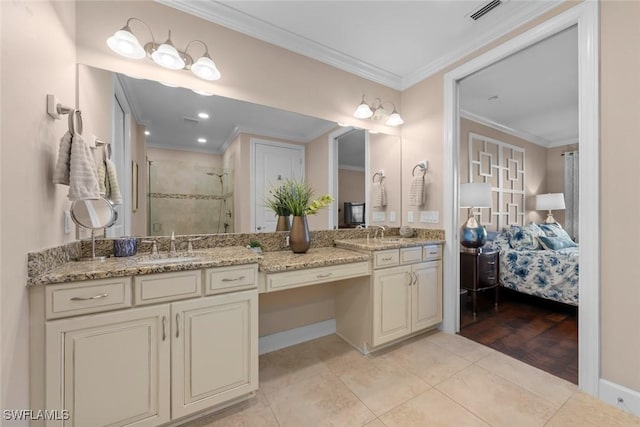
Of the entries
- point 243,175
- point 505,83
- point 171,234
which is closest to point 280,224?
point 243,175

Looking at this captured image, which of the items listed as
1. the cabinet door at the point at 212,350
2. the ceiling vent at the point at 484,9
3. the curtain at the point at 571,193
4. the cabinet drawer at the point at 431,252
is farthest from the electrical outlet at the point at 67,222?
the curtain at the point at 571,193

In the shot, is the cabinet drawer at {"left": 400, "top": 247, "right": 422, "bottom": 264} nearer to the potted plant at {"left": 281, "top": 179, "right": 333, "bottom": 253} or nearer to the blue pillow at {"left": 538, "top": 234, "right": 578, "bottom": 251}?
the potted plant at {"left": 281, "top": 179, "right": 333, "bottom": 253}

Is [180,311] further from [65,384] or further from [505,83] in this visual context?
[505,83]

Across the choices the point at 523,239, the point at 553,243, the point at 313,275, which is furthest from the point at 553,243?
the point at 313,275

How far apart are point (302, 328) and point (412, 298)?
1030 millimetres

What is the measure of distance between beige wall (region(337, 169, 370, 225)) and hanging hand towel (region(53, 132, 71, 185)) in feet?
6.34

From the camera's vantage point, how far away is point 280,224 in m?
2.19

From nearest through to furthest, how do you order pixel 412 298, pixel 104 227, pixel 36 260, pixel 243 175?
pixel 36 260, pixel 104 227, pixel 243 175, pixel 412 298

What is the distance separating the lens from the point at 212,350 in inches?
54.9

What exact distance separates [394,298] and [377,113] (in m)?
1.88

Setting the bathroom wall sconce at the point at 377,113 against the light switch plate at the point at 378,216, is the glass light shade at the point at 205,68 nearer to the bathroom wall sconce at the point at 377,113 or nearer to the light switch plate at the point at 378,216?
the bathroom wall sconce at the point at 377,113

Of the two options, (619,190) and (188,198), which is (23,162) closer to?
(188,198)

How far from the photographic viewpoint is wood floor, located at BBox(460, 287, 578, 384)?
1998mm

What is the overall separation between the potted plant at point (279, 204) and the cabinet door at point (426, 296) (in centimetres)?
124
